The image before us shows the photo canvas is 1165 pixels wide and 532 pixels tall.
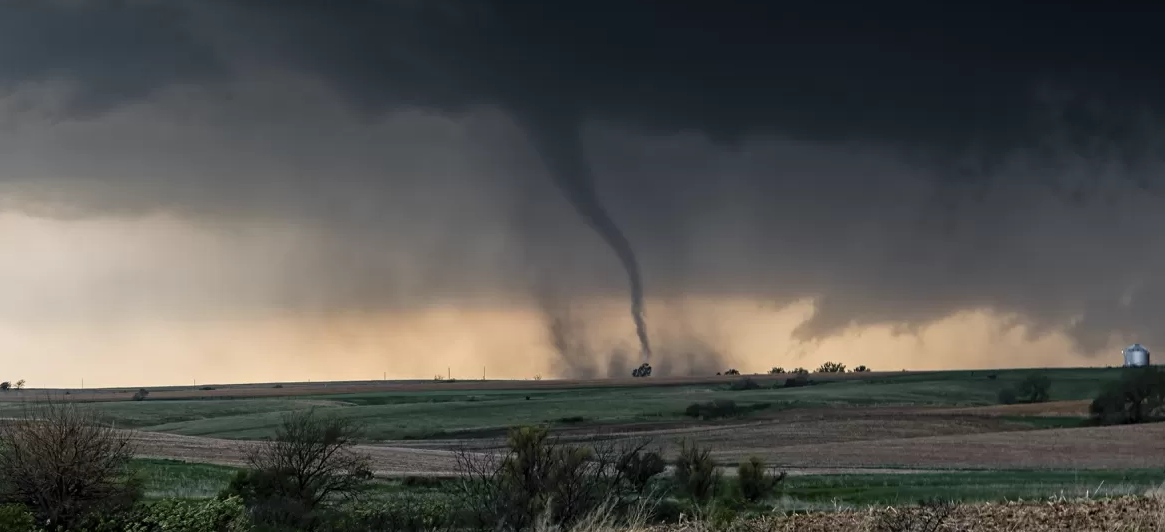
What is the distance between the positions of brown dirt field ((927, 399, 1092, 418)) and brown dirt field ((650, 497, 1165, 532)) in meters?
95.0

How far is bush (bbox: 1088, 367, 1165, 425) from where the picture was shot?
10231cm

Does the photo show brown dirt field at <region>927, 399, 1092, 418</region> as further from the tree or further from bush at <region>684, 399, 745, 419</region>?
the tree

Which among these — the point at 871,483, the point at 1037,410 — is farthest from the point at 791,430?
the point at 871,483

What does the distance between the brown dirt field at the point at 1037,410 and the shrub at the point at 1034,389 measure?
2686 cm

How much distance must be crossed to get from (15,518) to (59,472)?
2.71 m

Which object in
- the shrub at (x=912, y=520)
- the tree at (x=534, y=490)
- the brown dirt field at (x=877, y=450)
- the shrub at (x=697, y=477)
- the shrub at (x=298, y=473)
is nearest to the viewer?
the shrub at (x=912, y=520)

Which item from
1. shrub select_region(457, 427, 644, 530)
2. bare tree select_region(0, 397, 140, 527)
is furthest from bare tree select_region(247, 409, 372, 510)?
bare tree select_region(0, 397, 140, 527)

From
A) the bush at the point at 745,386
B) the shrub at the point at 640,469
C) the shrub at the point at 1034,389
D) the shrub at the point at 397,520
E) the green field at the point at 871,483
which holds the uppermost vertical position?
the bush at the point at 745,386

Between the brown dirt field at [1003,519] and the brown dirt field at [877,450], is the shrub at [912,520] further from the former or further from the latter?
the brown dirt field at [877,450]

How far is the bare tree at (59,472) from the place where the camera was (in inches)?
1017

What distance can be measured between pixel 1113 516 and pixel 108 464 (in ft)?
66.9

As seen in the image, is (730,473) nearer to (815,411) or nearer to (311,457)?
(311,457)

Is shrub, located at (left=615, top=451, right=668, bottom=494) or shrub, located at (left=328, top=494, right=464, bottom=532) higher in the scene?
shrub, located at (left=615, top=451, right=668, bottom=494)

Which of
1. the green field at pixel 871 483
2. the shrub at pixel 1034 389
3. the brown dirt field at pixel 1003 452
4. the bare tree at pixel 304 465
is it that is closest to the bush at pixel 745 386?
the shrub at pixel 1034 389
